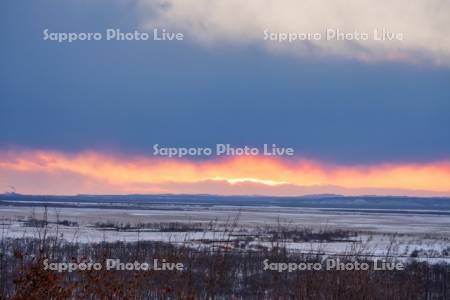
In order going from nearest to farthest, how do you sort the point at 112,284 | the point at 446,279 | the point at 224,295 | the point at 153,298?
the point at 112,284, the point at 153,298, the point at 224,295, the point at 446,279

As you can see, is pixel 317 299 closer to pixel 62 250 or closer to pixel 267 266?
pixel 267 266

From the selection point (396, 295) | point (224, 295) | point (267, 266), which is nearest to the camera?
point (396, 295)

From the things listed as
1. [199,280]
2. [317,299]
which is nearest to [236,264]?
[199,280]

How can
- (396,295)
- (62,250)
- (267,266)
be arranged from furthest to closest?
(62,250) → (267,266) → (396,295)

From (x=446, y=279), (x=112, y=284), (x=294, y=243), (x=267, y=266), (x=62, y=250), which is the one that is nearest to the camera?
(x=112, y=284)

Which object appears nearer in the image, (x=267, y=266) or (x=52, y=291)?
(x=52, y=291)

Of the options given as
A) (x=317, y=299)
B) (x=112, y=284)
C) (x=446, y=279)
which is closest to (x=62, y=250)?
(x=446, y=279)

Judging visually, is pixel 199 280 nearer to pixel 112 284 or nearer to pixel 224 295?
pixel 224 295

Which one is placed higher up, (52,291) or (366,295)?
(52,291)

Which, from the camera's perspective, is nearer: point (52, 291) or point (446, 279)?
point (52, 291)
